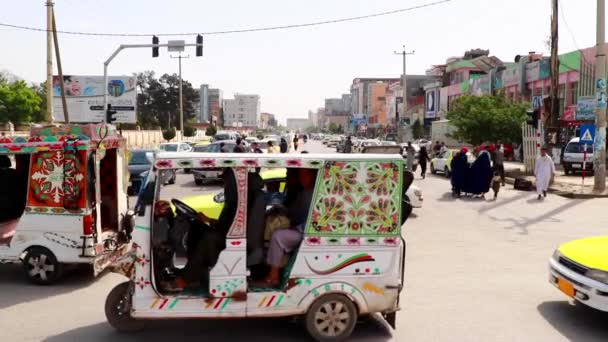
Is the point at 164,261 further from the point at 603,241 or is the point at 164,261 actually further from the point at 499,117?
the point at 499,117

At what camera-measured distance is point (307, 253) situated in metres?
6.00

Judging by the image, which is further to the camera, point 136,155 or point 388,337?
point 136,155

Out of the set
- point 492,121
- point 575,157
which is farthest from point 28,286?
point 492,121

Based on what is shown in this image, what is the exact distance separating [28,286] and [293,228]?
13.9 feet

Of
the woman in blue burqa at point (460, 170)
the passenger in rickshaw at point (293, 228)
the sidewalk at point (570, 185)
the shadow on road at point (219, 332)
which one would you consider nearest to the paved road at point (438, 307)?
the shadow on road at point (219, 332)

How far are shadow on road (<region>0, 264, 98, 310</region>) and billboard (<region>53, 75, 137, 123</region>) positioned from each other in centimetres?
4992

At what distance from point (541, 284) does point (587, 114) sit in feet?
106

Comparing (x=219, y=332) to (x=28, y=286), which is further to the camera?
(x=28, y=286)

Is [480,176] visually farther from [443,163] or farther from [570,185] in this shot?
[443,163]

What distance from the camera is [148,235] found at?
581 centimetres

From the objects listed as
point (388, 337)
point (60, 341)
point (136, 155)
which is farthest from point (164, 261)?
point (136, 155)

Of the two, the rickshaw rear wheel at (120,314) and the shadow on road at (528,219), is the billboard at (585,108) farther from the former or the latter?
the rickshaw rear wheel at (120,314)

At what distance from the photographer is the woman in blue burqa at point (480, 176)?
1980 cm

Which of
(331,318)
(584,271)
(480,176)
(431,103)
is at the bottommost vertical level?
(331,318)
